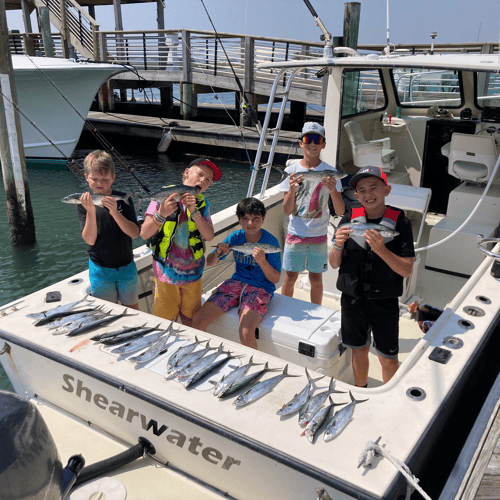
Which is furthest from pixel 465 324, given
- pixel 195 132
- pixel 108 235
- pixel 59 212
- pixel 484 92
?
pixel 195 132

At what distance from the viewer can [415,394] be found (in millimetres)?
2113

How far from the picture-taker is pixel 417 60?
12.0 ft

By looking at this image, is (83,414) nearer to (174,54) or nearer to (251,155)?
(251,155)

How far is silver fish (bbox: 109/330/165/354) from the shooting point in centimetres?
244

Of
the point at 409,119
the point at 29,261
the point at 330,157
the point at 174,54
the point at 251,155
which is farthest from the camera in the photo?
the point at 174,54

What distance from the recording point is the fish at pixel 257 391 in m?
2.10

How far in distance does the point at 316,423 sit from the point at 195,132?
14050mm

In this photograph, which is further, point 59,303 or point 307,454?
point 59,303

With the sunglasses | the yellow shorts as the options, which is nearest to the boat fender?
the sunglasses

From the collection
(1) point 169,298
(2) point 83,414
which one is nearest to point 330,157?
(1) point 169,298

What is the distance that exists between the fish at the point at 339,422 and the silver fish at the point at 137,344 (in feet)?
3.40

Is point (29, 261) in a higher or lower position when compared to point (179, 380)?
lower

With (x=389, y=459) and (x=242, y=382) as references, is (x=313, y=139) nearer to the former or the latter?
(x=242, y=382)

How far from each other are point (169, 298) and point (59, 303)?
2.20 ft
